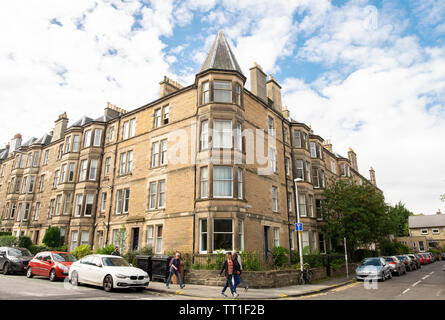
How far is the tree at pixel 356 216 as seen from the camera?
2662 cm

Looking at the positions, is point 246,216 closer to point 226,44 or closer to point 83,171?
point 226,44

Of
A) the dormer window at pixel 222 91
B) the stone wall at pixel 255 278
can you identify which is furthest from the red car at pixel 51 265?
the dormer window at pixel 222 91

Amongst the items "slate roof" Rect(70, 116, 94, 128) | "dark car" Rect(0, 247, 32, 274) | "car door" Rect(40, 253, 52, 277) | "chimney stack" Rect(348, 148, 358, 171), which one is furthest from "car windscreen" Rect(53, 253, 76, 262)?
"chimney stack" Rect(348, 148, 358, 171)

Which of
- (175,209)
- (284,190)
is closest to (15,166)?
(175,209)

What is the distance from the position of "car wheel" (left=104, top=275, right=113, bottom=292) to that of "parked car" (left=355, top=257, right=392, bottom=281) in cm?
1601

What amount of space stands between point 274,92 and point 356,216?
1444cm

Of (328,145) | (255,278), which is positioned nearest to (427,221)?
(328,145)

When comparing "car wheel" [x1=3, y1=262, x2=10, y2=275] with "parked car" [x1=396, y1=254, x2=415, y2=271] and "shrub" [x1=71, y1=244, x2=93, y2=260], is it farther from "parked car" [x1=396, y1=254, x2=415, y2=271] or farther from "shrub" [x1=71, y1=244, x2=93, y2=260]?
"parked car" [x1=396, y1=254, x2=415, y2=271]

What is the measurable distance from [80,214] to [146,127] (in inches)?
418

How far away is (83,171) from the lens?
29.1 meters

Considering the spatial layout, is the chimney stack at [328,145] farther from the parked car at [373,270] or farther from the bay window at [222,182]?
the bay window at [222,182]

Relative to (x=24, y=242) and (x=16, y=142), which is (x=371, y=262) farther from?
(x=16, y=142)

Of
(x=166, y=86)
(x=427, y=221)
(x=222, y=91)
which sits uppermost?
(x=166, y=86)

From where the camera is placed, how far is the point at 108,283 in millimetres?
12531
